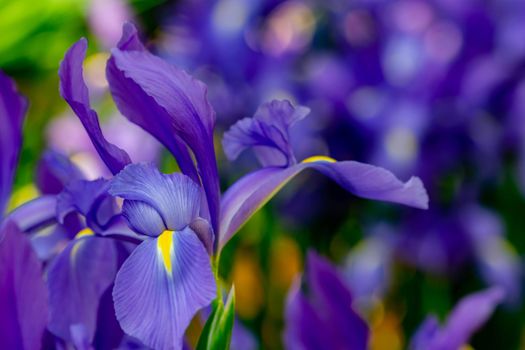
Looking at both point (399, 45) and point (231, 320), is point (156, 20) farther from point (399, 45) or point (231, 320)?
point (231, 320)

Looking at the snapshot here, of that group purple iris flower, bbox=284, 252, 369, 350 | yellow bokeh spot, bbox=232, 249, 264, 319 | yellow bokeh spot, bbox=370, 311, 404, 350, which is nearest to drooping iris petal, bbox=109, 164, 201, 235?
purple iris flower, bbox=284, 252, 369, 350

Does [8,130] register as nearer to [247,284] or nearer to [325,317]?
[325,317]

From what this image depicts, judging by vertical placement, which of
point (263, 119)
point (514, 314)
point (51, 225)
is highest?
point (263, 119)

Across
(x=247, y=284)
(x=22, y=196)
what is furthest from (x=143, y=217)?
(x=247, y=284)

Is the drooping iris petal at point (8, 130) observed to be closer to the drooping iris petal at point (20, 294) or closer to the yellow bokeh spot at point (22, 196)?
the drooping iris petal at point (20, 294)

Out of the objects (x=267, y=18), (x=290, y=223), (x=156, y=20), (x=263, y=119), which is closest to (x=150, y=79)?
(x=263, y=119)

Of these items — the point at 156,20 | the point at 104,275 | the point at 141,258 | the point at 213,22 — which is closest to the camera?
the point at 141,258

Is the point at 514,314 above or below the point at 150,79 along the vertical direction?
below
